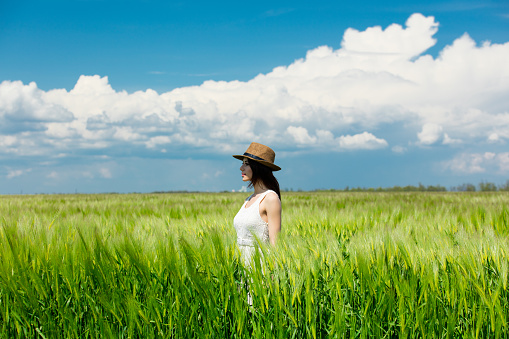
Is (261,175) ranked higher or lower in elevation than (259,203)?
higher

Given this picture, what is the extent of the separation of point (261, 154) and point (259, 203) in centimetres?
50

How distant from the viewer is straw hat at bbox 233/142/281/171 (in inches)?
152

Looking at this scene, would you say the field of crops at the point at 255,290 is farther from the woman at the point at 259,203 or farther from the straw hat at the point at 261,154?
the straw hat at the point at 261,154

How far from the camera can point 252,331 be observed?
2428mm

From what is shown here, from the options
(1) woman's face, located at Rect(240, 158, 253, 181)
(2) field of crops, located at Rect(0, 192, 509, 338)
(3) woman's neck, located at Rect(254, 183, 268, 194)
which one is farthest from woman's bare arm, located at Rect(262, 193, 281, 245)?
(2) field of crops, located at Rect(0, 192, 509, 338)

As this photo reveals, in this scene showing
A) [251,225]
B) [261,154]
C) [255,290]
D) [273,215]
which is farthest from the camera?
[261,154]

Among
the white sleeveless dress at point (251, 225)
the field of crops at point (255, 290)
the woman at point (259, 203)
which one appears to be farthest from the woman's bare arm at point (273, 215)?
the field of crops at point (255, 290)

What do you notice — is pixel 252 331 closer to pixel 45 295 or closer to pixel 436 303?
pixel 436 303

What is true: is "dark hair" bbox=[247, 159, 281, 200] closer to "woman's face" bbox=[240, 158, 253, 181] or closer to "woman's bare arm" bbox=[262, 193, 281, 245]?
"woman's face" bbox=[240, 158, 253, 181]

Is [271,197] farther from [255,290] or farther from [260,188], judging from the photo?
[255,290]

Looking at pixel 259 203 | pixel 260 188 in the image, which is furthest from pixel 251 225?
pixel 260 188

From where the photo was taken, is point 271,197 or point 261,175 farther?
point 261,175

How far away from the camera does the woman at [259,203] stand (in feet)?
11.7

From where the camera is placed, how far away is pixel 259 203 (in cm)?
370
